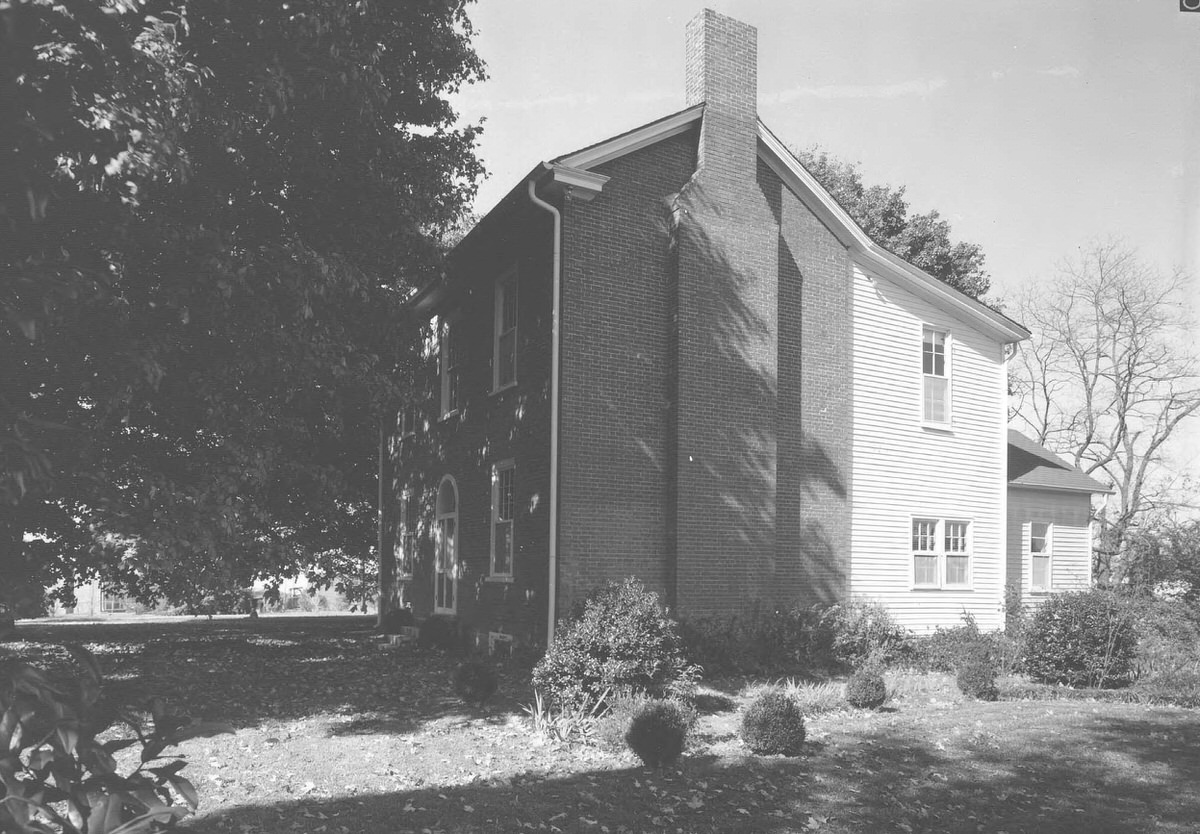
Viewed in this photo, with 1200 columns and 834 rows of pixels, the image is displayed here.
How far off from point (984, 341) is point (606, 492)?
10916mm

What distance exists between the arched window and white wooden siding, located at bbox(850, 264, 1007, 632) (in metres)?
8.29

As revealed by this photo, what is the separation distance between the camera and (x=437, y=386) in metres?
22.3

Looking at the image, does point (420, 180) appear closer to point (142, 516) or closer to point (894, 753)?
point (142, 516)

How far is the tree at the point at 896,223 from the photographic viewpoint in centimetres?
3553

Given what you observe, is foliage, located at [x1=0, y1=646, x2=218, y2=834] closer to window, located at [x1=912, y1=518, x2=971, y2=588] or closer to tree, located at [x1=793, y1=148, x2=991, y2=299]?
window, located at [x1=912, y1=518, x2=971, y2=588]

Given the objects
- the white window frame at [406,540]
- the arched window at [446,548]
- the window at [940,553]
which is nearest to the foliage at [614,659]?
the arched window at [446,548]

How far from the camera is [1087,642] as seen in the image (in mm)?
16438

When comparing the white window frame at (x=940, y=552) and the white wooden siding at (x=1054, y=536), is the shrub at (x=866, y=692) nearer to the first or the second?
the white window frame at (x=940, y=552)

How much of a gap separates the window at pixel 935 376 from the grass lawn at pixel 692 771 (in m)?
7.75

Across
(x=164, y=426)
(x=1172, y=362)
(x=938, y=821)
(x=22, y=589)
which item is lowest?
(x=938, y=821)

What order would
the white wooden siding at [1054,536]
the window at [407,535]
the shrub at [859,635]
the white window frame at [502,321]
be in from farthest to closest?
1. the window at [407,535]
2. the white wooden siding at [1054,536]
3. the white window frame at [502,321]
4. the shrub at [859,635]

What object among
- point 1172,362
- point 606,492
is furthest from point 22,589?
point 1172,362

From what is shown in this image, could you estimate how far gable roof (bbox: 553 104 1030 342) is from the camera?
1650 centimetres

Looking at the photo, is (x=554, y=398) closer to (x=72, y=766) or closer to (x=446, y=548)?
(x=446, y=548)
